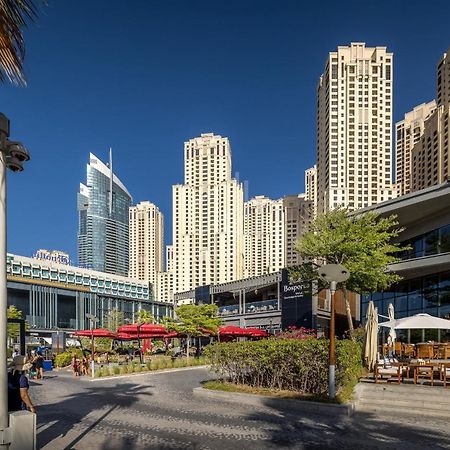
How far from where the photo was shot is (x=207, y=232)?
5817 inches

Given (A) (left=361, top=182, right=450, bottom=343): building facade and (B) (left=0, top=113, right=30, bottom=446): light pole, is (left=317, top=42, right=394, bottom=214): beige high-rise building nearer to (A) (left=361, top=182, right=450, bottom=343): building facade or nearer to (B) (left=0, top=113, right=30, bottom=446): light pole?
(A) (left=361, top=182, right=450, bottom=343): building facade

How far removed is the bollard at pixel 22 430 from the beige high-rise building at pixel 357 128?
11076cm

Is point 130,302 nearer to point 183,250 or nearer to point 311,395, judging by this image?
point 183,250

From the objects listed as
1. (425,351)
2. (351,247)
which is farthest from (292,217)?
(425,351)

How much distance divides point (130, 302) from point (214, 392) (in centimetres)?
11496

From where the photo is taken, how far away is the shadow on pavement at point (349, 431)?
8828mm

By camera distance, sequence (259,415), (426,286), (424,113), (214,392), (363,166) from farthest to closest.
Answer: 1. (424,113)
2. (363,166)
3. (426,286)
4. (214,392)
5. (259,415)

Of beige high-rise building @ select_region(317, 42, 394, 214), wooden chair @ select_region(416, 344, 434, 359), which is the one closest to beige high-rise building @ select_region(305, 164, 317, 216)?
beige high-rise building @ select_region(317, 42, 394, 214)

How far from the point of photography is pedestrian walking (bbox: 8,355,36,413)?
7.93 meters

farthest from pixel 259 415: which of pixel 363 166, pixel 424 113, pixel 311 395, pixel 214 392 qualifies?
pixel 424 113

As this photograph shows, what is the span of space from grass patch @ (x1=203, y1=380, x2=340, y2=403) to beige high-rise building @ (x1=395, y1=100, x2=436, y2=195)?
13162cm

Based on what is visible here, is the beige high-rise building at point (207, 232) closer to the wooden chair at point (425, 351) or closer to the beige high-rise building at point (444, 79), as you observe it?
the beige high-rise building at point (444, 79)

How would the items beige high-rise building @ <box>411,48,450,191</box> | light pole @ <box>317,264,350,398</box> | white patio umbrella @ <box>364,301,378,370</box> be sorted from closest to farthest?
light pole @ <box>317,264,350,398</box> < white patio umbrella @ <box>364,301,378,370</box> < beige high-rise building @ <box>411,48,450,191</box>

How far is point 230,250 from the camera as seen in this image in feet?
474
